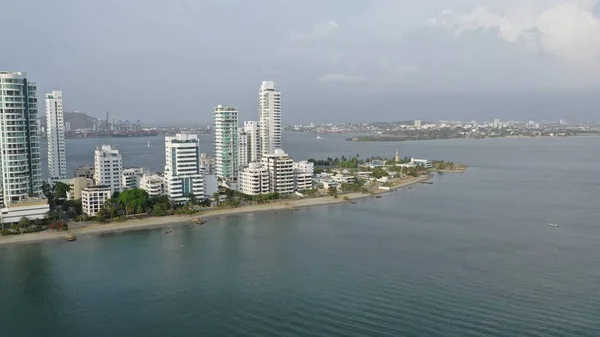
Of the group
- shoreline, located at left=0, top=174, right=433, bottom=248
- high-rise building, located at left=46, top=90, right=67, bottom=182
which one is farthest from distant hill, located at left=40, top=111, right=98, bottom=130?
shoreline, located at left=0, top=174, right=433, bottom=248

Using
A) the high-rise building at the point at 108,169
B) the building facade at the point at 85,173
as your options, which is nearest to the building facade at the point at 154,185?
the high-rise building at the point at 108,169

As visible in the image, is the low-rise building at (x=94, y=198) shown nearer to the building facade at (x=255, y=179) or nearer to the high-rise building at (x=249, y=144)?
the building facade at (x=255, y=179)

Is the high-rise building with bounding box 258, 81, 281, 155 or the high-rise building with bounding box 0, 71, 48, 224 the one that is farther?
the high-rise building with bounding box 258, 81, 281, 155

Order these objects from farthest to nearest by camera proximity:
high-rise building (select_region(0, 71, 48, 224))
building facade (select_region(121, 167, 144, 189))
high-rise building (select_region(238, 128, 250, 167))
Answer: high-rise building (select_region(238, 128, 250, 167))
building facade (select_region(121, 167, 144, 189))
high-rise building (select_region(0, 71, 48, 224))

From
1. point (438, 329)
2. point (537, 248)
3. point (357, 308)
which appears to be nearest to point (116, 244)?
point (357, 308)

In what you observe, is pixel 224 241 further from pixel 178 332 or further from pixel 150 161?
pixel 150 161

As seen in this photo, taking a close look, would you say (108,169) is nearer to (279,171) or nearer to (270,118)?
(279,171)

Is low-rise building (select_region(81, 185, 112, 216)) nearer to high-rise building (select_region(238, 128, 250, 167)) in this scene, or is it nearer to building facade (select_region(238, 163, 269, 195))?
building facade (select_region(238, 163, 269, 195))
